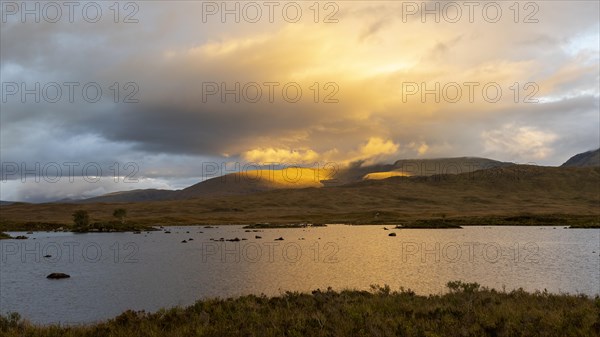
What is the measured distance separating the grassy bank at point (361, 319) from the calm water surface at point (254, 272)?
31.8 ft

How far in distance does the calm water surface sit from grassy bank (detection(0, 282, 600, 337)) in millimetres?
9691

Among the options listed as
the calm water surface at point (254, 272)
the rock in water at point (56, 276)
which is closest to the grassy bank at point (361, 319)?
the calm water surface at point (254, 272)

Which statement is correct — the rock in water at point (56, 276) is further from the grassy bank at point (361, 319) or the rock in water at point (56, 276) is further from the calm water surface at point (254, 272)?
the grassy bank at point (361, 319)

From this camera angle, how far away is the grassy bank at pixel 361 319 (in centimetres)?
1700

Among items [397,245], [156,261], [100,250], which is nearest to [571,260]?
[397,245]

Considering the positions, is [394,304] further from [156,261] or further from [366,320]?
[156,261]

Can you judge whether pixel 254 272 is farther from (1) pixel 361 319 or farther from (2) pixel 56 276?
(1) pixel 361 319

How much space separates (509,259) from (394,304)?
3630 cm

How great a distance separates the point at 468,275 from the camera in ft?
140

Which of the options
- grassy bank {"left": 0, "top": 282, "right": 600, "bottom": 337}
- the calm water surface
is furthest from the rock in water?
grassy bank {"left": 0, "top": 282, "right": 600, "bottom": 337}

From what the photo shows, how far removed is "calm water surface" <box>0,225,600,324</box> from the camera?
34.9 m

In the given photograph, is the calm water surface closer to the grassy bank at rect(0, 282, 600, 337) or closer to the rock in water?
the rock in water

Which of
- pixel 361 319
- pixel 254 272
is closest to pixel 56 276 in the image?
pixel 254 272

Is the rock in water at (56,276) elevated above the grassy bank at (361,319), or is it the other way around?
the grassy bank at (361,319)
